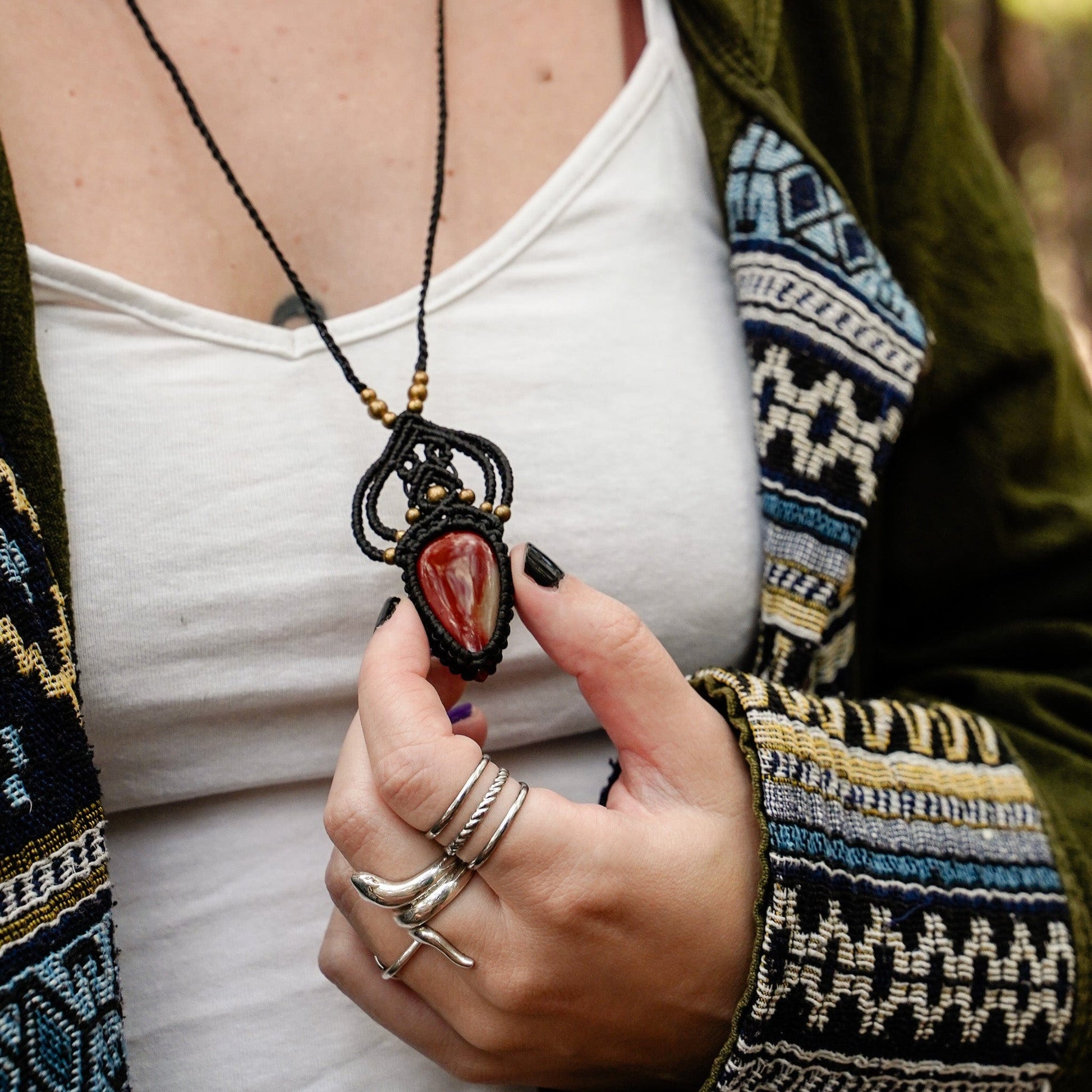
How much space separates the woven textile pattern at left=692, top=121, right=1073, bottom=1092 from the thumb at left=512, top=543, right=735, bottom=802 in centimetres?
5

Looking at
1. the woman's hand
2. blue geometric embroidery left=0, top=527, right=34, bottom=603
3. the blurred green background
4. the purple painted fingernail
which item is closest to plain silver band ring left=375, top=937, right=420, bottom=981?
the woman's hand

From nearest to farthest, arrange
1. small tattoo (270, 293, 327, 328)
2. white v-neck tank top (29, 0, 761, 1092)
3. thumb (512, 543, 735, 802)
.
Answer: thumb (512, 543, 735, 802) < white v-neck tank top (29, 0, 761, 1092) < small tattoo (270, 293, 327, 328)

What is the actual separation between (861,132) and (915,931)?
3.07ft

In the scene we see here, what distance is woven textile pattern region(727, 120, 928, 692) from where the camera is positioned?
41.3 inches

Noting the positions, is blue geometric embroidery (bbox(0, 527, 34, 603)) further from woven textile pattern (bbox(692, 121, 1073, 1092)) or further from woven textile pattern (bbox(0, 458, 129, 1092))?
woven textile pattern (bbox(692, 121, 1073, 1092))

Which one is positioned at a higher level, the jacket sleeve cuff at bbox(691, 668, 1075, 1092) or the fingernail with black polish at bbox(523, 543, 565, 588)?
the fingernail with black polish at bbox(523, 543, 565, 588)

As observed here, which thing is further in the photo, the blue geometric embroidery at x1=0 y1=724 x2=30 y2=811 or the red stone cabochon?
the red stone cabochon

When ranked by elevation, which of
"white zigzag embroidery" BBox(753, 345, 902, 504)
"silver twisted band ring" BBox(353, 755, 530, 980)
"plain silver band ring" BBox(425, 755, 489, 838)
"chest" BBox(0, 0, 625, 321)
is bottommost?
"silver twisted band ring" BBox(353, 755, 530, 980)

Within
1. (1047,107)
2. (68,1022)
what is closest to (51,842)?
(68,1022)

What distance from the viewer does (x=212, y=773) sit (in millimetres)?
966

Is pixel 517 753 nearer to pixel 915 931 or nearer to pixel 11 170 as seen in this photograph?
pixel 915 931

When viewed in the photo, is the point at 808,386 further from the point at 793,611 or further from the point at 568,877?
the point at 568,877

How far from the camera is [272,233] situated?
42.0 inches

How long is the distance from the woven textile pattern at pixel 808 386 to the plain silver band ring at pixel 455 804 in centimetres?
44
